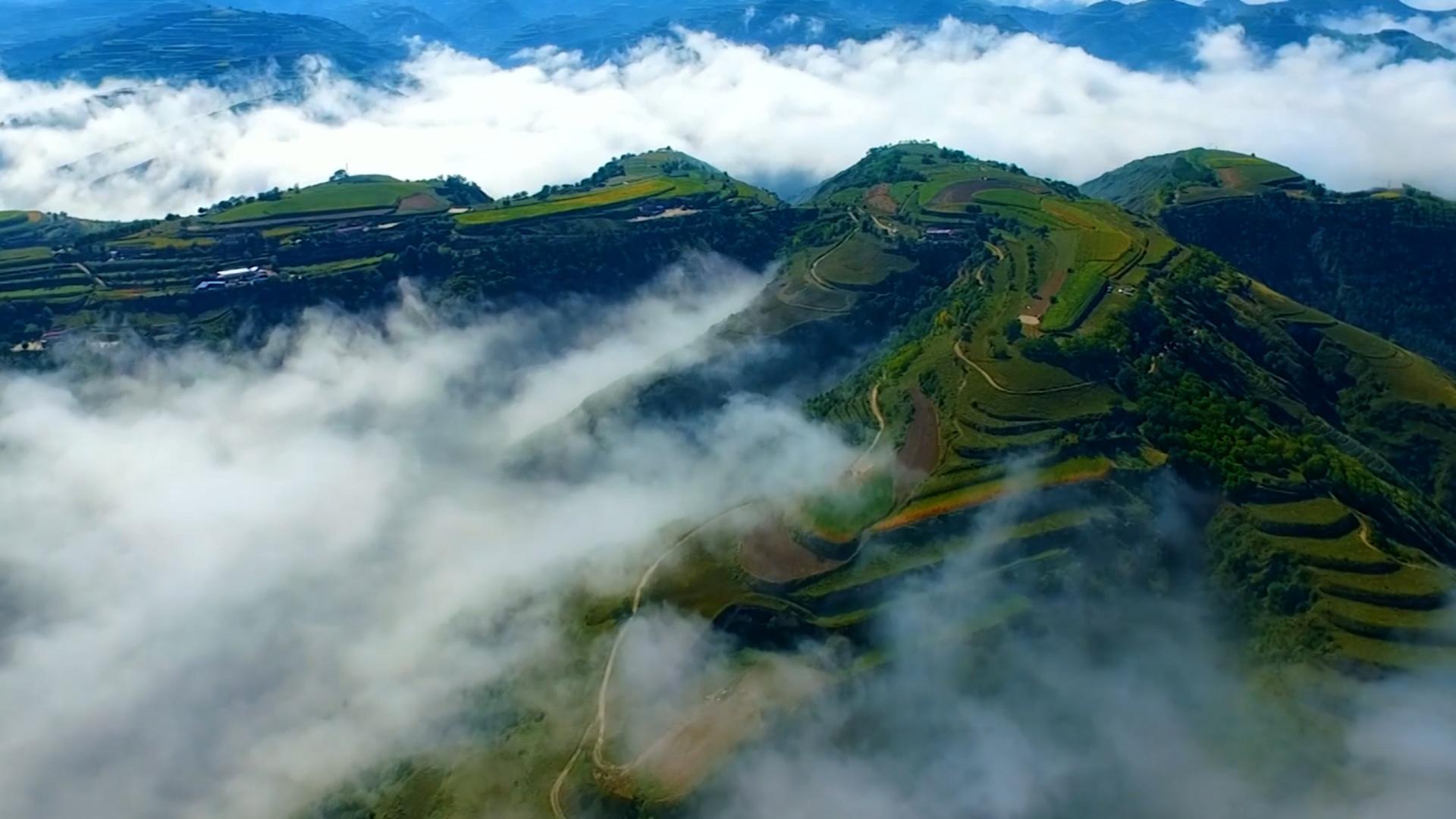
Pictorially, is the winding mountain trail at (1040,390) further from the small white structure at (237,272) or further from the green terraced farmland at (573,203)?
the small white structure at (237,272)

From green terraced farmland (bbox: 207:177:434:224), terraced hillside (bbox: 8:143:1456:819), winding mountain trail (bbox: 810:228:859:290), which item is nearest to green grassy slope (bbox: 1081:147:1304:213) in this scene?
terraced hillside (bbox: 8:143:1456:819)

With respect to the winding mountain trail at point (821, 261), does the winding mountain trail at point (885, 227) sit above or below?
above

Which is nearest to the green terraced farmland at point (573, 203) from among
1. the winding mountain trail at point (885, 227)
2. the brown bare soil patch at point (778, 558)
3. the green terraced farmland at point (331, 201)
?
the green terraced farmland at point (331, 201)

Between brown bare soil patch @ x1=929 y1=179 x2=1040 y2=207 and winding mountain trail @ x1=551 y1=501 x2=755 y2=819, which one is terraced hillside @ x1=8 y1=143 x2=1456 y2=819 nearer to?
winding mountain trail @ x1=551 y1=501 x2=755 y2=819

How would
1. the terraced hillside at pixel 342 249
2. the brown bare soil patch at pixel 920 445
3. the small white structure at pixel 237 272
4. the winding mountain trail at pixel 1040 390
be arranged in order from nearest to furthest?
the brown bare soil patch at pixel 920 445
the winding mountain trail at pixel 1040 390
the terraced hillside at pixel 342 249
the small white structure at pixel 237 272

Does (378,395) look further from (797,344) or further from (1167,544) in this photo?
(1167,544)

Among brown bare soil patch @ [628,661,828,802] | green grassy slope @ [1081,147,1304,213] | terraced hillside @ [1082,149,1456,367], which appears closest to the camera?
brown bare soil patch @ [628,661,828,802]
